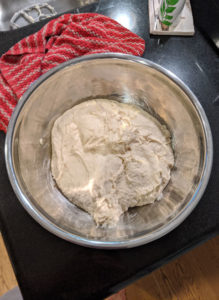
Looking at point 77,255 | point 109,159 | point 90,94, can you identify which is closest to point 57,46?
point 90,94

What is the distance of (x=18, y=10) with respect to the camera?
1.09 meters

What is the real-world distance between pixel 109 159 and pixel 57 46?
0.38 m

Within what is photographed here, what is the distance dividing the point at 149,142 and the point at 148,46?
325 mm

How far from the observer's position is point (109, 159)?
0.65 metres

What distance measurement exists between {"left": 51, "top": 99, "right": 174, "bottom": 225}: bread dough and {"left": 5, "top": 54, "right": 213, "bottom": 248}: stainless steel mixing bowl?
3 centimetres

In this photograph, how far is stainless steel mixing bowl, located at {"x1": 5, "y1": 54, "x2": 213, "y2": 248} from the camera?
0.55 metres

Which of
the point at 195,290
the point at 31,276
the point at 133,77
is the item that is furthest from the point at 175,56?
the point at 195,290

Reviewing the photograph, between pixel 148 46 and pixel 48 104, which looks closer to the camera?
pixel 48 104

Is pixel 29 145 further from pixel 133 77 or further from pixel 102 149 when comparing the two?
pixel 133 77

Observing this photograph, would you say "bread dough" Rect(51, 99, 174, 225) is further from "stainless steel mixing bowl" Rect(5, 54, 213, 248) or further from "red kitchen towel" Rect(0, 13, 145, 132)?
"red kitchen towel" Rect(0, 13, 145, 132)

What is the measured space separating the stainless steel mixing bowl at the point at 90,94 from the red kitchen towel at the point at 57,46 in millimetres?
106

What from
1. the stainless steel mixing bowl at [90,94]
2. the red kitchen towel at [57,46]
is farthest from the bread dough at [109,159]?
the red kitchen towel at [57,46]

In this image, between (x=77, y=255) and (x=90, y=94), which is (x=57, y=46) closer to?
(x=90, y=94)

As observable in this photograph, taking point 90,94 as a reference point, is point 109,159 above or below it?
below
